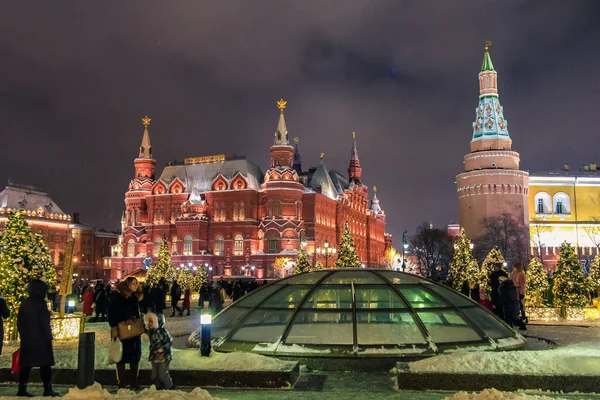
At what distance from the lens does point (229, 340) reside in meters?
11.2

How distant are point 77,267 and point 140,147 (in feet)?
89.3

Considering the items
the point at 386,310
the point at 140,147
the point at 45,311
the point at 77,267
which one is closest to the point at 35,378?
the point at 45,311

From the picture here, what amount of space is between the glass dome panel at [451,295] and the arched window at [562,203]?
231 ft

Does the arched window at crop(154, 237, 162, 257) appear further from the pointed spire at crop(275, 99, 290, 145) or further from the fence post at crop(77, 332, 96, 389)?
the fence post at crop(77, 332, 96, 389)

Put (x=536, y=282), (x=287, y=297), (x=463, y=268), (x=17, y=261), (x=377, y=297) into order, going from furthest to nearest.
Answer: (x=463, y=268) < (x=536, y=282) < (x=17, y=261) < (x=287, y=297) < (x=377, y=297)

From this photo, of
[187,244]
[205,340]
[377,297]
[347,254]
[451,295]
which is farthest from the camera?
[187,244]

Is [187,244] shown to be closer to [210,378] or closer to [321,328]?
[321,328]

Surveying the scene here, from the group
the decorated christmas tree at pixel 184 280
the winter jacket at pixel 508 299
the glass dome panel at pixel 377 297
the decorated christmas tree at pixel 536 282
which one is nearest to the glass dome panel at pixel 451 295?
the glass dome panel at pixel 377 297

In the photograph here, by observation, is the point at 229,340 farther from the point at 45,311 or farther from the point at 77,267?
the point at 77,267

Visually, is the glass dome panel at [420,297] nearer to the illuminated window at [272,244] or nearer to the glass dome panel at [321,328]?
the glass dome panel at [321,328]

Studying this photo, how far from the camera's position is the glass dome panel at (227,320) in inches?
462

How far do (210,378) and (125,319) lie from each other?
156cm

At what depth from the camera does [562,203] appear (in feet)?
251

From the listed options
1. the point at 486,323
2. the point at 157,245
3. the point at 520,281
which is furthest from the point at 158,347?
the point at 157,245
